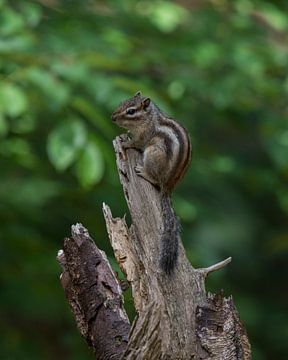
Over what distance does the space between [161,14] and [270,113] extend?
87 cm

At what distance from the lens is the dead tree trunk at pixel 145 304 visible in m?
3.10

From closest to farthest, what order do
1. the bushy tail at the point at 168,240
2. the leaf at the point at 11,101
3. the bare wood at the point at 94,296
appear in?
the bare wood at the point at 94,296
the bushy tail at the point at 168,240
the leaf at the point at 11,101

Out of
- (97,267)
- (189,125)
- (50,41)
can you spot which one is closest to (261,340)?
(189,125)

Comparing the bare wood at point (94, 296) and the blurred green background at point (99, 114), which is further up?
the blurred green background at point (99, 114)

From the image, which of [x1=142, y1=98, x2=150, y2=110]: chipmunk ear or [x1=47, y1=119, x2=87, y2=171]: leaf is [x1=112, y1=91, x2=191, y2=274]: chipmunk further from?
[x1=47, y1=119, x2=87, y2=171]: leaf

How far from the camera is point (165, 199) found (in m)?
3.85

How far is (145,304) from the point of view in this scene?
329cm

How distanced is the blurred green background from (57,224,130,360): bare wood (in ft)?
4.08

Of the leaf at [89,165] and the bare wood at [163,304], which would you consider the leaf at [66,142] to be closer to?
the leaf at [89,165]

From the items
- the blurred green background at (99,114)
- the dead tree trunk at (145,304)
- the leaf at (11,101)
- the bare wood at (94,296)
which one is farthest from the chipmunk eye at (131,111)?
the bare wood at (94,296)

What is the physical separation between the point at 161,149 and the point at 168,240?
103cm

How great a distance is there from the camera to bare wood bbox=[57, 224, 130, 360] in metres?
3.20

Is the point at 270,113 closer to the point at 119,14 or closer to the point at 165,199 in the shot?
the point at 119,14

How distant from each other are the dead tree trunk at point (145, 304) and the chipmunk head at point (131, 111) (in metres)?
1.27
